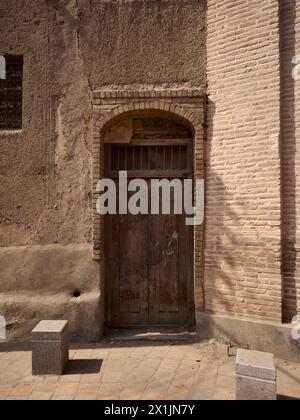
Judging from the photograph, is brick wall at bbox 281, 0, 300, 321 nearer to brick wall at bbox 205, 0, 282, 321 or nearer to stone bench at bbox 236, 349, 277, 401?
brick wall at bbox 205, 0, 282, 321

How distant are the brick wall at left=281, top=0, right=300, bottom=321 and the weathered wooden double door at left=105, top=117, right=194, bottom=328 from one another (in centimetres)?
143

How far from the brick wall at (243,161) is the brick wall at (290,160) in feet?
0.47

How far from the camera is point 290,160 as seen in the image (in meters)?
4.42

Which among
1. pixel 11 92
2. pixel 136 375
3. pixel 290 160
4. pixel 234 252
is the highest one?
pixel 11 92

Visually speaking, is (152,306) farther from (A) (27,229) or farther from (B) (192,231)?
(A) (27,229)

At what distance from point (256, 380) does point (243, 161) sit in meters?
2.76

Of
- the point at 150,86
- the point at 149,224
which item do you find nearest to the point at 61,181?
the point at 149,224

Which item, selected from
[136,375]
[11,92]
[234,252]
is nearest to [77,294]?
[136,375]

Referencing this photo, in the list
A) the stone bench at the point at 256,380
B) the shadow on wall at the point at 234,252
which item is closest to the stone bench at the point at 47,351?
the stone bench at the point at 256,380

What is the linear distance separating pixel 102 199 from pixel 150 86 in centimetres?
187

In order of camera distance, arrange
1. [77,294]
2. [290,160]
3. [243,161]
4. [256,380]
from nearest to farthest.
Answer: [256,380], [290,160], [243,161], [77,294]

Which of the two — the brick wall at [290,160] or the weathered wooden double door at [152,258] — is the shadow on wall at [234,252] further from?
the weathered wooden double door at [152,258]

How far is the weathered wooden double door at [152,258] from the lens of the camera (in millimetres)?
5219

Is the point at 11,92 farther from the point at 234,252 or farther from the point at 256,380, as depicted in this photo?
the point at 256,380
